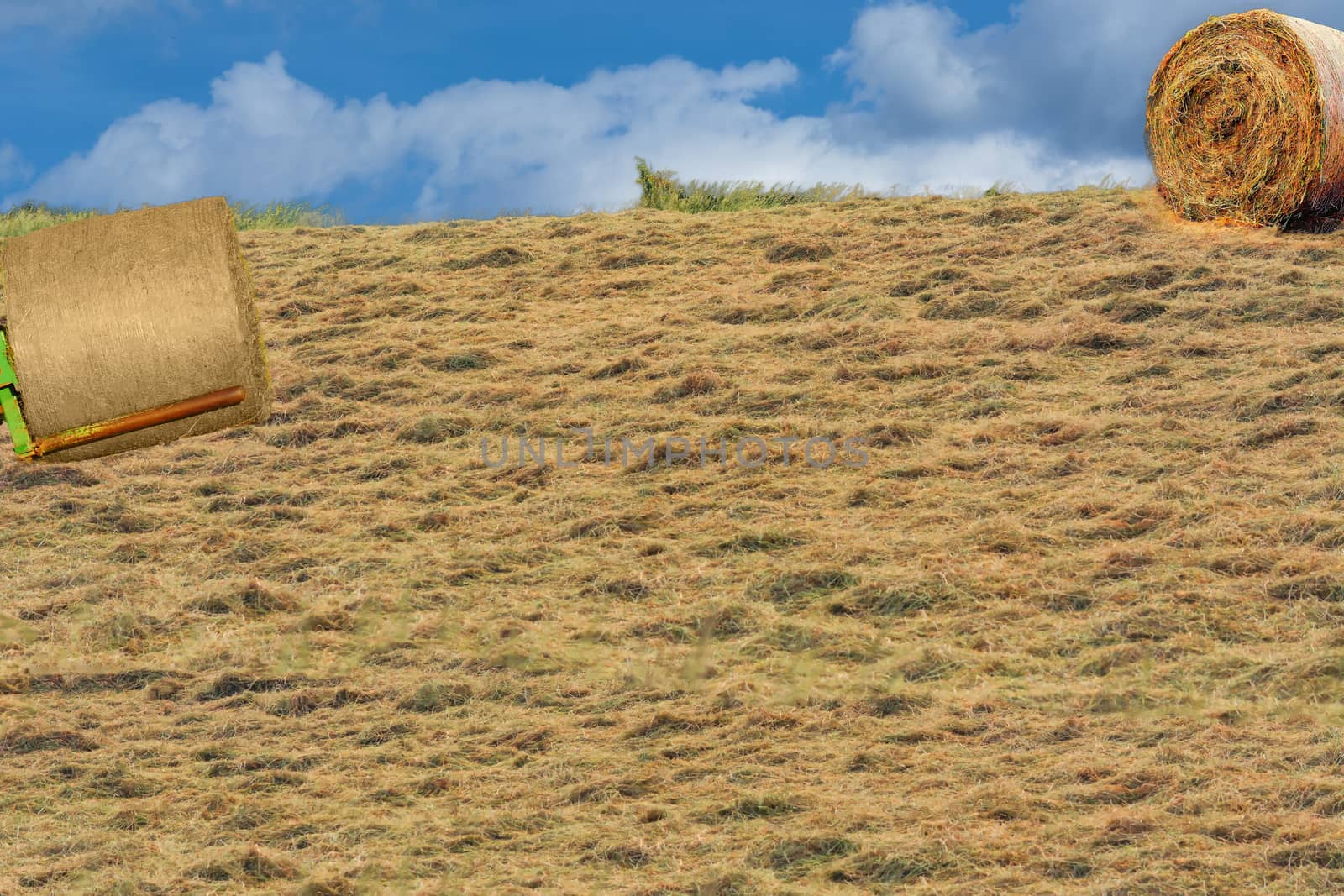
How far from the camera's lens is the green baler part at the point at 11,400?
502 centimetres

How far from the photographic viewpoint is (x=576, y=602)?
7.71 metres

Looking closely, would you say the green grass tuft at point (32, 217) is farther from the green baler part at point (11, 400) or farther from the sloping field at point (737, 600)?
the green baler part at point (11, 400)

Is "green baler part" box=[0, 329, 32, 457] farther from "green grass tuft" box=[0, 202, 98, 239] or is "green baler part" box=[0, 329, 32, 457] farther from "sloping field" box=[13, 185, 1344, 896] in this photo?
"green grass tuft" box=[0, 202, 98, 239]

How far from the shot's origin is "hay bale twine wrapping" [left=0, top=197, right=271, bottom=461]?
4.96 m

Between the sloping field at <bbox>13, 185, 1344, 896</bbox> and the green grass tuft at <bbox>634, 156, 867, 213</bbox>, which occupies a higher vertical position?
→ the green grass tuft at <bbox>634, 156, 867, 213</bbox>

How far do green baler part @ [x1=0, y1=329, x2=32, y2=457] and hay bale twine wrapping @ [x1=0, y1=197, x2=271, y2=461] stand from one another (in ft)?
0.19

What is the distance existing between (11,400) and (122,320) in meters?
0.53

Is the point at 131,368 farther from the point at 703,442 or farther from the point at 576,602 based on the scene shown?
the point at 703,442

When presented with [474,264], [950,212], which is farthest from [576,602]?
[950,212]

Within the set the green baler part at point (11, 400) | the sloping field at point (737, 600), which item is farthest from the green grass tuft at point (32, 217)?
the green baler part at point (11, 400)

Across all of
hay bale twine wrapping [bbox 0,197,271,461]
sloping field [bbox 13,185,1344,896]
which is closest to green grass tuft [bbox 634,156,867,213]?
sloping field [bbox 13,185,1344,896]

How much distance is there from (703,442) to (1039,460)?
2357 millimetres

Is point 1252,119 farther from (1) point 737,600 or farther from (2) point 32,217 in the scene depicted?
(2) point 32,217

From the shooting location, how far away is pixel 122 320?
16.3 ft
